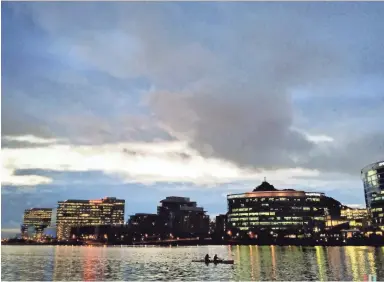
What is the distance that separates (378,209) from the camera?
187 m

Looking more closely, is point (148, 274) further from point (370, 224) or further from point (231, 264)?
point (370, 224)

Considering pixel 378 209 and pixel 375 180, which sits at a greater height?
pixel 375 180

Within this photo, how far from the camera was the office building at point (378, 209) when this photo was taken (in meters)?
184

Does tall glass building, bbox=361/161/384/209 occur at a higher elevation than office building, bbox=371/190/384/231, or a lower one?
higher

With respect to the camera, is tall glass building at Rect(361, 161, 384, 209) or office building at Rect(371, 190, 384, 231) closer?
office building at Rect(371, 190, 384, 231)

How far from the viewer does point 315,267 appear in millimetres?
77500

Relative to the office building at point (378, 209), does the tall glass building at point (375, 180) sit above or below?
above

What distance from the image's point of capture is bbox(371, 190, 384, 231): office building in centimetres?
18412

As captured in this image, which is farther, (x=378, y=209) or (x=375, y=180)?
(x=375, y=180)

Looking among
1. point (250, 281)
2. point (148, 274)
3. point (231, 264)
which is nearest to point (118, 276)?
point (148, 274)

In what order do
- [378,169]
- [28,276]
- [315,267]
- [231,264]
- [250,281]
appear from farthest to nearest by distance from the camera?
[378,169] → [231,264] → [315,267] → [28,276] → [250,281]

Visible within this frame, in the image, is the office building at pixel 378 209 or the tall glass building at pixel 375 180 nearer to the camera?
the office building at pixel 378 209

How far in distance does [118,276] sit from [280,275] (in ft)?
87.4

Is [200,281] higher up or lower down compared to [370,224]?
lower down
